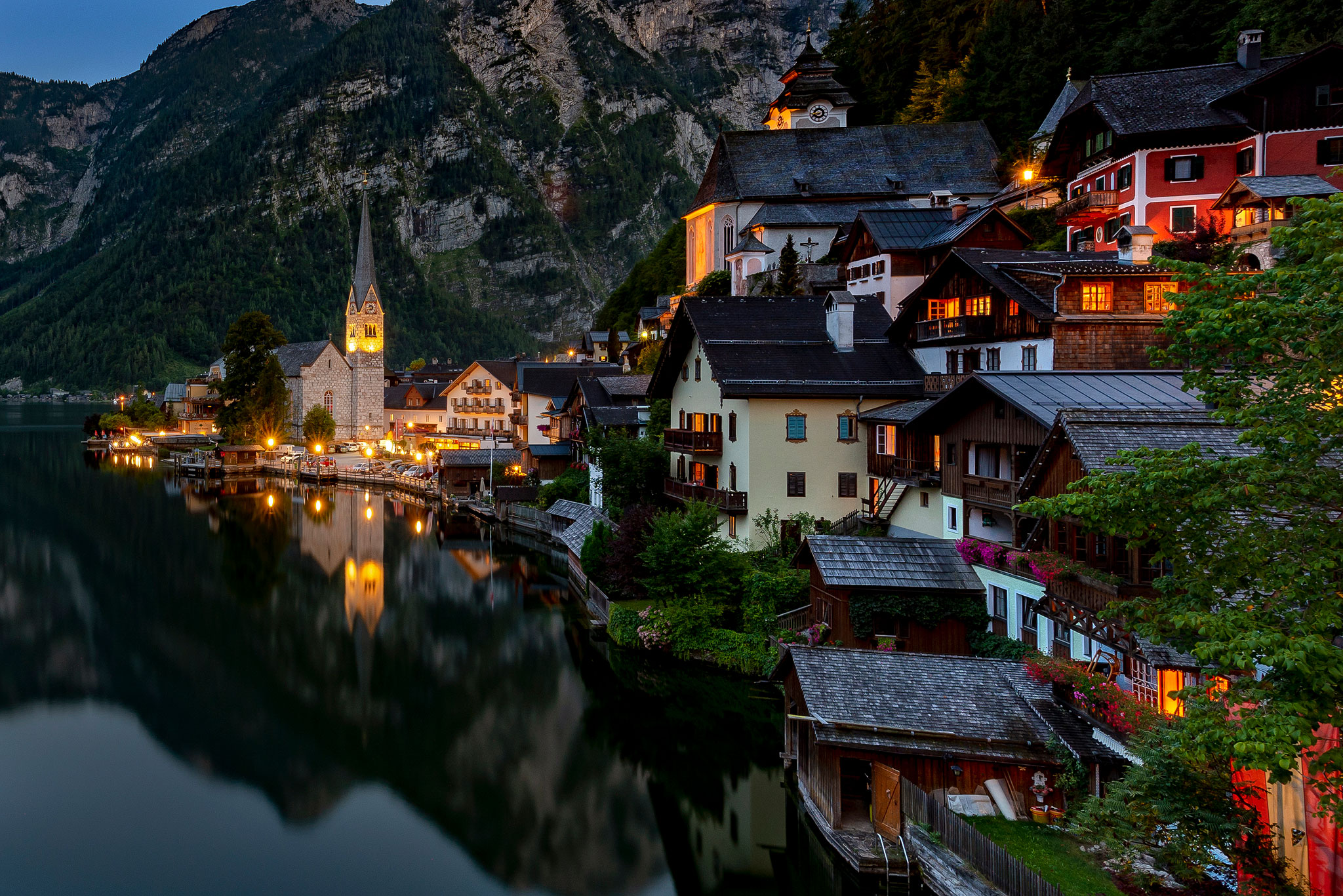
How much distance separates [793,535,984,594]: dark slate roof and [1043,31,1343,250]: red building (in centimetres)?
2070

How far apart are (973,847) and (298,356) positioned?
123m

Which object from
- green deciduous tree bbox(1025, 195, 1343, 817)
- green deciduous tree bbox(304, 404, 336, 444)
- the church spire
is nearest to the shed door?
green deciduous tree bbox(1025, 195, 1343, 817)

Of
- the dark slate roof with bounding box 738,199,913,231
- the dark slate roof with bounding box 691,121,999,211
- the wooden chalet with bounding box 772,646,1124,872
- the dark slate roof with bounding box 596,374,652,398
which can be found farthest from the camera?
the dark slate roof with bounding box 691,121,999,211

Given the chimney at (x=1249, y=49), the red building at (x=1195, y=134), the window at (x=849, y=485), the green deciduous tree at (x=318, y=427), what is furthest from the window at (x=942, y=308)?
the green deciduous tree at (x=318, y=427)

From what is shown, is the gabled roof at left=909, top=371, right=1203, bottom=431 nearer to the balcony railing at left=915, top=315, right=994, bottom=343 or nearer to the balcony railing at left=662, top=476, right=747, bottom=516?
the balcony railing at left=915, top=315, right=994, bottom=343

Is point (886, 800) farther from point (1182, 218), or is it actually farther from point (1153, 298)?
point (1182, 218)

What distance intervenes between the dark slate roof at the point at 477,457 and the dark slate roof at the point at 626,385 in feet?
52.9

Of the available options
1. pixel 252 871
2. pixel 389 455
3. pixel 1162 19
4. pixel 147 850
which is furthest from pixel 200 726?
pixel 389 455

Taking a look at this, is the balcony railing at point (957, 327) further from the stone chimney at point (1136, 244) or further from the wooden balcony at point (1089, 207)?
the wooden balcony at point (1089, 207)

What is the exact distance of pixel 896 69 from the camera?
82.8 meters

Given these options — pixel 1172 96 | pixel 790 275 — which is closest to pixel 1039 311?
pixel 1172 96

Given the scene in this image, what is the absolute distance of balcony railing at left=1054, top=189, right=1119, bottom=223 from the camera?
40.2 metres

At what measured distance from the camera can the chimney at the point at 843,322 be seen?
3385 cm

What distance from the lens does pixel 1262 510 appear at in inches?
380
